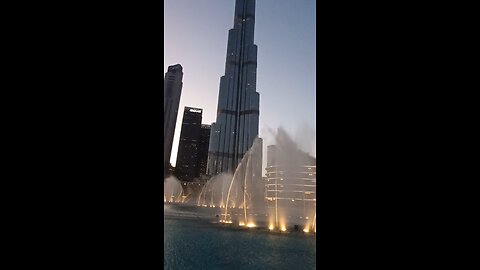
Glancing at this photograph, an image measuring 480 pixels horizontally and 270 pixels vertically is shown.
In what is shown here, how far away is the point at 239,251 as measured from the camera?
17.0 metres

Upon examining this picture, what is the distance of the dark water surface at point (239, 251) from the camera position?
14.1 metres

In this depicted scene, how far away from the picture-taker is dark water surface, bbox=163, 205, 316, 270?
14.1 metres
